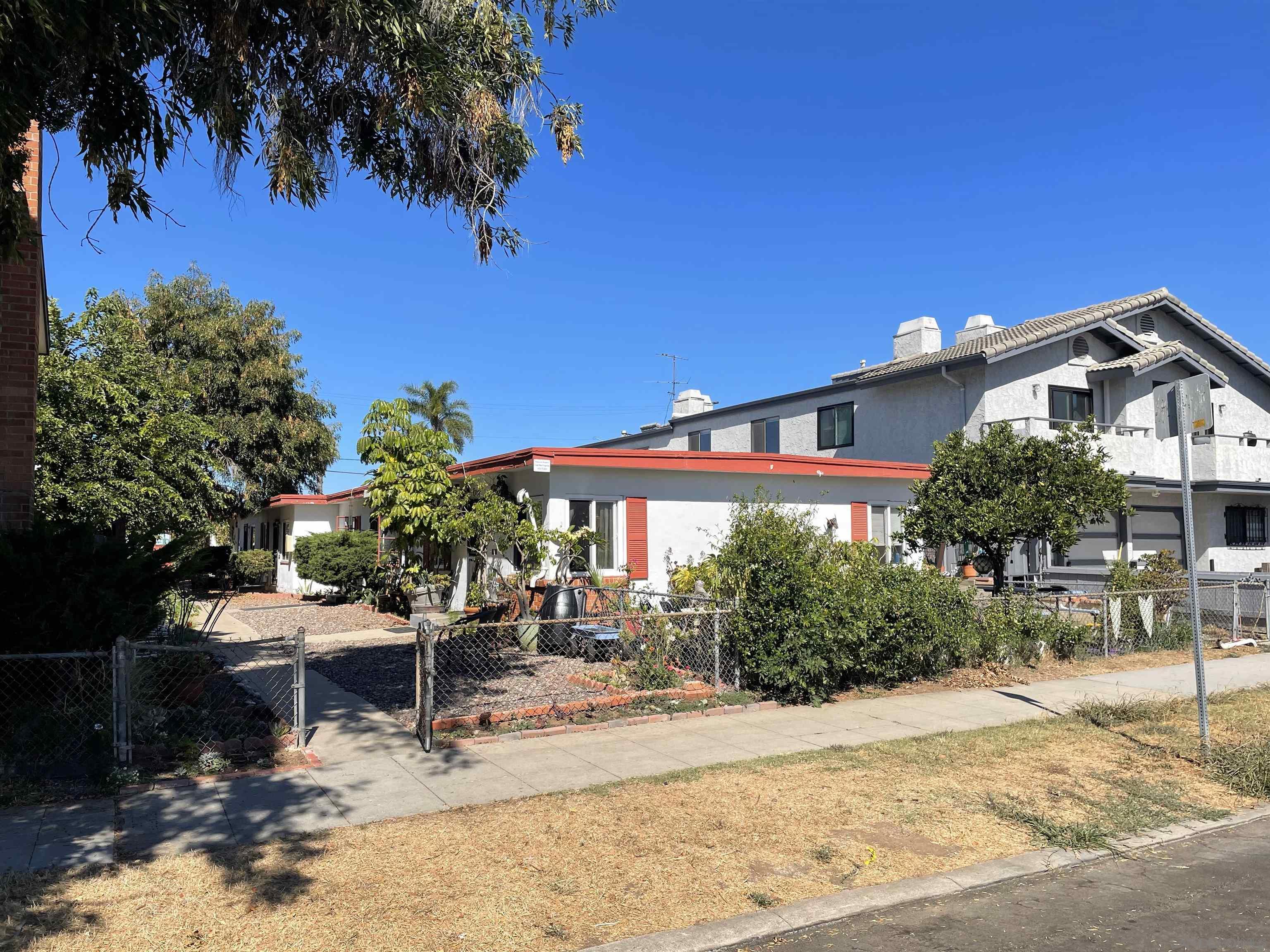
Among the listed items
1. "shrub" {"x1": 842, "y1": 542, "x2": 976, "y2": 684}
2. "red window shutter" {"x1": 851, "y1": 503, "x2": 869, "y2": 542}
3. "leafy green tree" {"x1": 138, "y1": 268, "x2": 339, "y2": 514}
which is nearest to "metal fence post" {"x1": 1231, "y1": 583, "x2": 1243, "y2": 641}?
"shrub" {"x1": 842, "y1": 542, "x2": 976, "y2": 684}

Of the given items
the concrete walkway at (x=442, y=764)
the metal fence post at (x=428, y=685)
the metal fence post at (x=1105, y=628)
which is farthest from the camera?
the metal fence post at (x=1105, y=628)

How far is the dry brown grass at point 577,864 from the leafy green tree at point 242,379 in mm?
26472

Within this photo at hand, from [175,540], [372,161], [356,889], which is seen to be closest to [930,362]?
[372,161]

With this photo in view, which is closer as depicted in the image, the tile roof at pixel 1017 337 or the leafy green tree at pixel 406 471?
the leafy green tree at pixel 406 471

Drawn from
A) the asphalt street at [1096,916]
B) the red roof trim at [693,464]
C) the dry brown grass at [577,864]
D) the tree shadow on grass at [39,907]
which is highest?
the red roof trim at [693,464]

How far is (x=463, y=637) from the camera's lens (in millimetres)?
13734

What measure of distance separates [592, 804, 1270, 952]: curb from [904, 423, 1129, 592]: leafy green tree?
7969 mm

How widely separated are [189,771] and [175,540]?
305 centimetres

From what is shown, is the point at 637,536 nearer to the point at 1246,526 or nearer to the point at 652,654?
the point at 652,654

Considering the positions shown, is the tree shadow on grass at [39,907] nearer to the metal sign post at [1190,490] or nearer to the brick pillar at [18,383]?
the brick pillar at [18,383]

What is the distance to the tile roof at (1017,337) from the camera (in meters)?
21.6

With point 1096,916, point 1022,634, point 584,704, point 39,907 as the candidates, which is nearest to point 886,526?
point 1022,634

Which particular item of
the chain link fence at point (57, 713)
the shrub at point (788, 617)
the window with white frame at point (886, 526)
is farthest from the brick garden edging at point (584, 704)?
the window with white frame at point (886, 526)

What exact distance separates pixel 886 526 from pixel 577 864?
1524 cm
